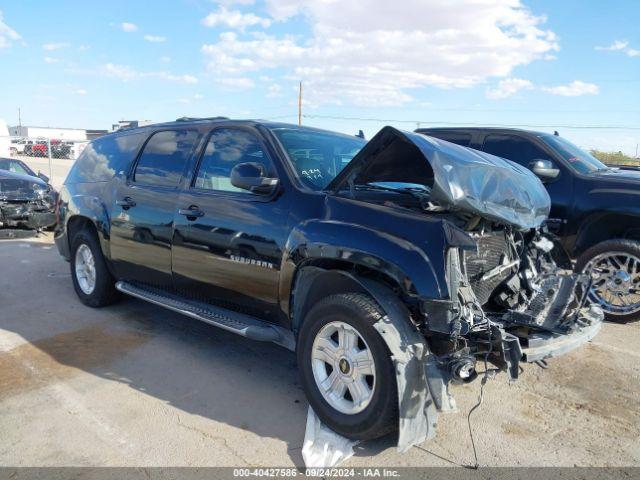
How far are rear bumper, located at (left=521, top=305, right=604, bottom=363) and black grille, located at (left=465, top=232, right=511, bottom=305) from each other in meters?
0.48

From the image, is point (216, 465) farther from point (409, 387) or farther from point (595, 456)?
point (595, 456)

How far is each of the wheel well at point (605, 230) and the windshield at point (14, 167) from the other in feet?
37.1

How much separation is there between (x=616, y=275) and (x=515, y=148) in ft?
6.60

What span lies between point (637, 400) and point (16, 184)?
10.6 metres

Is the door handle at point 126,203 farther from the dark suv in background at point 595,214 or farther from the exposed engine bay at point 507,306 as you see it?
the dark suv in background at point 595,214

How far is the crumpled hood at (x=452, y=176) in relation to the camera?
3.20 meters

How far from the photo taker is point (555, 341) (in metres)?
3.12

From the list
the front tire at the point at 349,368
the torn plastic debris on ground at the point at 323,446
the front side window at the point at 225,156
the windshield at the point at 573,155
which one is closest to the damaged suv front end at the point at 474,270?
the front tire at the point at 349,368

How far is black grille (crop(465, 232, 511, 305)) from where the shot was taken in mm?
3432

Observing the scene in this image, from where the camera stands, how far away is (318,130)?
4652 mm

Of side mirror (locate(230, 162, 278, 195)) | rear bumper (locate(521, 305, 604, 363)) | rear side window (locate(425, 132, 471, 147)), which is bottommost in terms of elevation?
rear bumper (locate(521, 305, 604, 363))

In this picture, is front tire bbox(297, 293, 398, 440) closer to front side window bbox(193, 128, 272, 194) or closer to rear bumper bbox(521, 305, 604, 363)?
rear bumper bbox(521, 305, 604, 363)

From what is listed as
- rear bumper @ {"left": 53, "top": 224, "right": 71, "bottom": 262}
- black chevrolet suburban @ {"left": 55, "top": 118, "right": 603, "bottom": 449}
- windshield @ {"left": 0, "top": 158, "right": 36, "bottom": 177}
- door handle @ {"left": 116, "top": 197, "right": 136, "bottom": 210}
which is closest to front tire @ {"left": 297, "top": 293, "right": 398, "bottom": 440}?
black chevrolet suburban @ {"left": 55, "top": 118, "right": 603, "bottom": 449}

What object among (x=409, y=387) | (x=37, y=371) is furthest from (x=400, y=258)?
(x=37, y=371)
